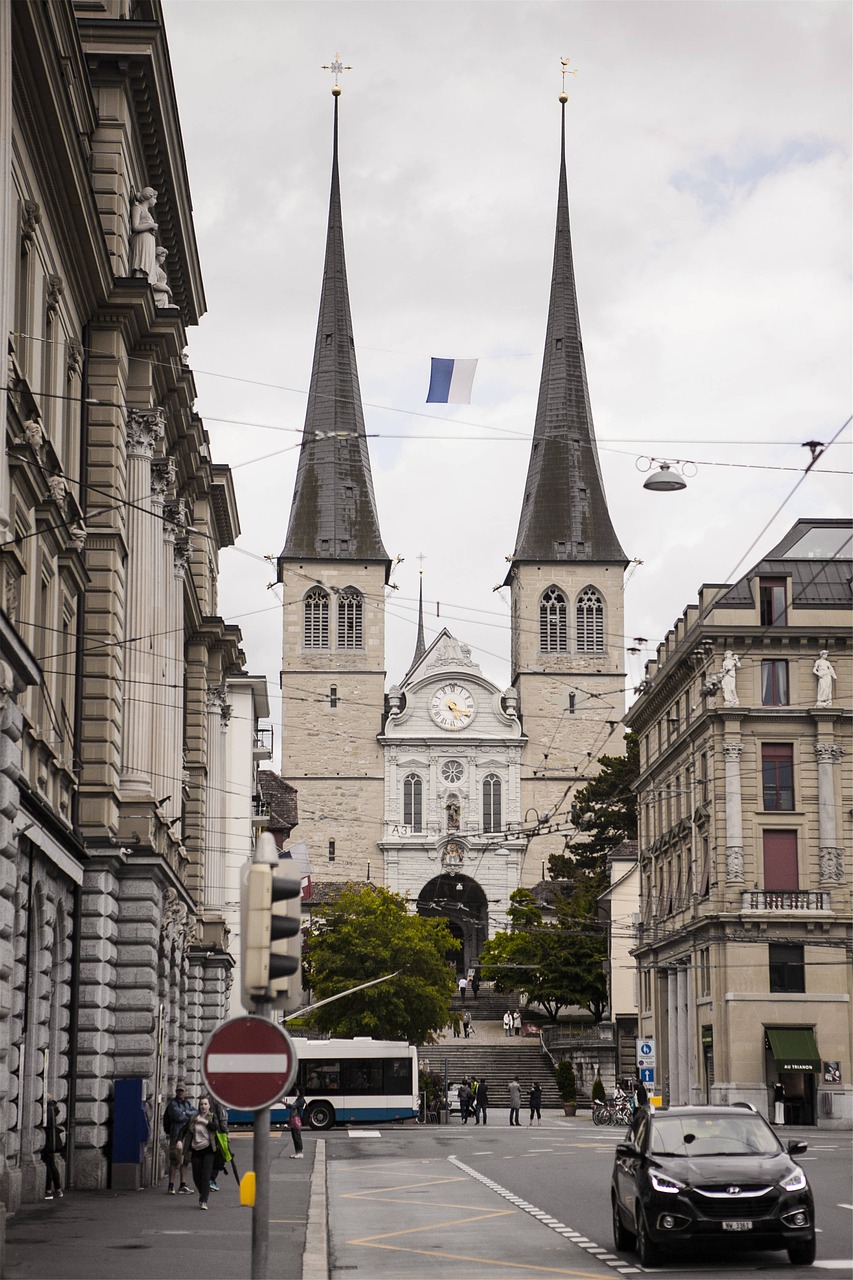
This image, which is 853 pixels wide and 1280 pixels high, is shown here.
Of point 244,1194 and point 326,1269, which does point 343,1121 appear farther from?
point 244,1194

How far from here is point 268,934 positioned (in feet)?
32.9

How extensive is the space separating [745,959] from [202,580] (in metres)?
21.1

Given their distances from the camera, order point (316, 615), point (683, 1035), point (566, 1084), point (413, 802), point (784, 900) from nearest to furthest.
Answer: point (784, 900) < point (683, 1035) < point (566, 1084) < point (413, 802) < point (316, 615)

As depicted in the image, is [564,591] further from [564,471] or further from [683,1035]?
[683,1035]

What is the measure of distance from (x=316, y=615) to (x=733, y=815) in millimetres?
64508

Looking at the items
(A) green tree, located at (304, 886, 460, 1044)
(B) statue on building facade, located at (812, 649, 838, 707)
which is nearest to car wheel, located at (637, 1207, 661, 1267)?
(B) statue on building facade, located at (812, 649, 838, 707)

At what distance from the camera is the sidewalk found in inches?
633

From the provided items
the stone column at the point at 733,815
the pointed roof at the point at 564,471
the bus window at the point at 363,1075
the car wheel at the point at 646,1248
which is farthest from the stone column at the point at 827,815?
the pointed roof at the point at 564,471

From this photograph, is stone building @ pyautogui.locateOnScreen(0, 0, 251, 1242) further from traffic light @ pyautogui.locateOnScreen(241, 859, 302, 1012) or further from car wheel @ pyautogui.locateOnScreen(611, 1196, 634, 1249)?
car wheel @ pyautogui.locateOnScreen(611, 1196, 634, 1249)

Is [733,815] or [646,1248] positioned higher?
[733,815]

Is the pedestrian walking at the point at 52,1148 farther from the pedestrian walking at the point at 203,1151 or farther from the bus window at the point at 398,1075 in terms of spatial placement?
the bus window at the point at 398,1075

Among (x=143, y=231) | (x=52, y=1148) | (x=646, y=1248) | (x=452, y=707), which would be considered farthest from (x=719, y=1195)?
(x=452, y=707)

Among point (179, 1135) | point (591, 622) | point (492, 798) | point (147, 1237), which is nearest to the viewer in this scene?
point (147, 1237)

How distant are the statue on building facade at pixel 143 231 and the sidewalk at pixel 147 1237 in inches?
534
